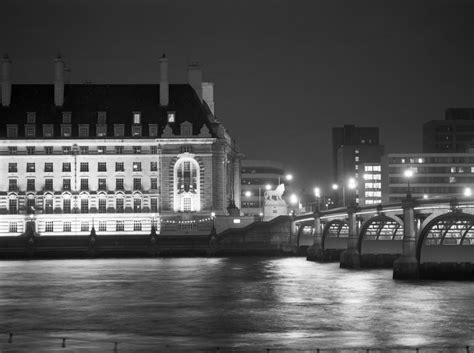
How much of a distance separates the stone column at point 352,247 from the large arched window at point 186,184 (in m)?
66.0

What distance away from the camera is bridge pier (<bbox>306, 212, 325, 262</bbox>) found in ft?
511

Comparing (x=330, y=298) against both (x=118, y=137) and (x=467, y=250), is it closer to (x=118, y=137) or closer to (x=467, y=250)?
(x=467, y=250)

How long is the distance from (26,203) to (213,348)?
139 metres

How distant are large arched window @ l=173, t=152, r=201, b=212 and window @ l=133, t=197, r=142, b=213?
22.0 feet

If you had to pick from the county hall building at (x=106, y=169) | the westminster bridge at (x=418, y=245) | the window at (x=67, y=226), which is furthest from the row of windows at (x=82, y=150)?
the westminster bridge at (x=418, y=245)

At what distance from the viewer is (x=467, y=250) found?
112 m

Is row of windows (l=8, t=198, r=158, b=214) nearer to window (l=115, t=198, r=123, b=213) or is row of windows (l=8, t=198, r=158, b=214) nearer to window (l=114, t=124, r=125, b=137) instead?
window (l=115, t=198, r=123, b=213)

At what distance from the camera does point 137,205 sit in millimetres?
198875

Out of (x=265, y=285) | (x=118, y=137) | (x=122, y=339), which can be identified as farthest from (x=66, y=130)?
(x=122, y=339)

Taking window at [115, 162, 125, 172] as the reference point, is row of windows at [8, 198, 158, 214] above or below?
below

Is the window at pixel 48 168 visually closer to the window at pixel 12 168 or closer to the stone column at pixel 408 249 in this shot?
the window at pixel 12 168

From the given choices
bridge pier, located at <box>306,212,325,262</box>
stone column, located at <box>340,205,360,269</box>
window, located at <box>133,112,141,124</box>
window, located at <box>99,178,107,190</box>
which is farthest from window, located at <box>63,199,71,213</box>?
stone column, located at <box>340,205,360,269</box>

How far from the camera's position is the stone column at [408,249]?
108 meters

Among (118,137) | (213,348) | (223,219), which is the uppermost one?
(118,137)
